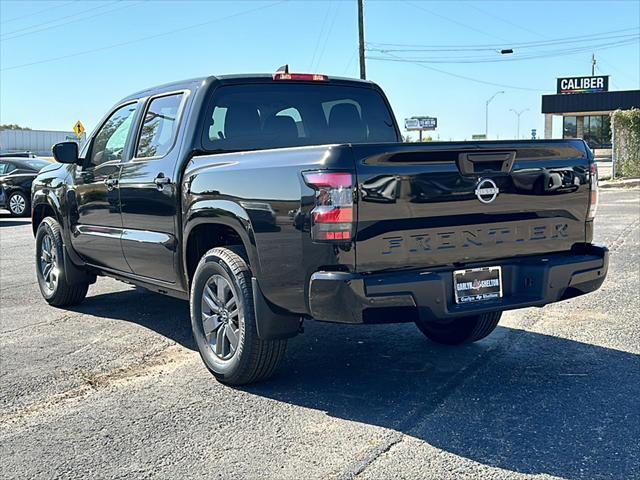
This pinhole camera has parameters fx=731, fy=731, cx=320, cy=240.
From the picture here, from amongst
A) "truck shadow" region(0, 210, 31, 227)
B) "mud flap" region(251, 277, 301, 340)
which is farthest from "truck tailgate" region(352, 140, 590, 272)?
"truck shadow" region(0, 210, 31, 227)

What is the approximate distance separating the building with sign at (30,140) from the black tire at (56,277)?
2529 inches

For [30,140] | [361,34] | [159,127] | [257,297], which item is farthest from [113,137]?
[30,140]

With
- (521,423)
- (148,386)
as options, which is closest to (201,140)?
(148,386)

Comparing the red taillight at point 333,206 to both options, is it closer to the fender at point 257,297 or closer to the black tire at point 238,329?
the fender at point 257,297

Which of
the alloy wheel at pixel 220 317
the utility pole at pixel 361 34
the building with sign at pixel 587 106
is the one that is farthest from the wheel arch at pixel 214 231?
the building with sign at pixel 587 106

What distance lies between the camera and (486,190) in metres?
4.03

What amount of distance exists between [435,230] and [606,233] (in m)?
8.40

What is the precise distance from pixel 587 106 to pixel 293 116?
162ft

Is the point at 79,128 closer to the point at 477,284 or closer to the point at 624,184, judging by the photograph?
the point at 624,184

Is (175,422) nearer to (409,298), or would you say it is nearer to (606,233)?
(409,298)

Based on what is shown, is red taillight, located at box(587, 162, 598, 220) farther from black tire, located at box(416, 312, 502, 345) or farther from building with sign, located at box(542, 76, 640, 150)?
building with sign, located at box(542, 76, 640, 150)

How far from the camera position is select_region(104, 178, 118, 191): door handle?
226 inches

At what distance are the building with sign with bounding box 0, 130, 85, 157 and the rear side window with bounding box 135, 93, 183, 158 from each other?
6606cm

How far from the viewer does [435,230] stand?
3896mm
